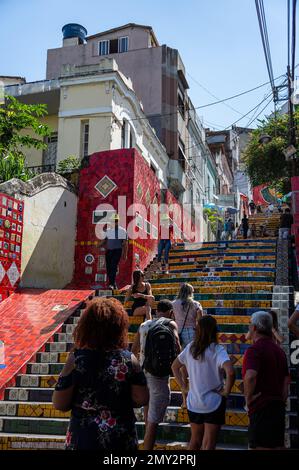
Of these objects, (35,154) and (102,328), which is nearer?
(102,328)

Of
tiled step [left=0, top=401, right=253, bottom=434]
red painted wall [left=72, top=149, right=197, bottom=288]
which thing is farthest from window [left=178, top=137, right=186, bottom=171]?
tiled step [left=0, top=401, right=253, bottom=434]

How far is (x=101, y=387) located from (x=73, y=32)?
2826 centimetres

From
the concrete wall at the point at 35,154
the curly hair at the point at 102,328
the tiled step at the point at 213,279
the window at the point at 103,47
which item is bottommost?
the curly hair at the point at 102,328

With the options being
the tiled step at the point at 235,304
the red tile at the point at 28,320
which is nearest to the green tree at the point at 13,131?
the red tile at the point at 28,320

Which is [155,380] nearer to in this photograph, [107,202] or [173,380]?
[173,380]

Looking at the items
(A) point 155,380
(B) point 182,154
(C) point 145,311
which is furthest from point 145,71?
(A) point 155,380

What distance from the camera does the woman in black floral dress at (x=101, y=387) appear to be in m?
2.99

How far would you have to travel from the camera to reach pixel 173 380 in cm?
705

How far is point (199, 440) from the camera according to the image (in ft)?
14.6

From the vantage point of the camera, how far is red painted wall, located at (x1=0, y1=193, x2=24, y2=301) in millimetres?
10766

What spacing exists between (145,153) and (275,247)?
924 centimetres

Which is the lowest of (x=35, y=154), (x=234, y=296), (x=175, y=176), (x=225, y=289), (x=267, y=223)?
(x=234, y=296)

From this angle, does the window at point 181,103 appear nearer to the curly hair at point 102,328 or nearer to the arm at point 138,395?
the curly hair at point 102,328

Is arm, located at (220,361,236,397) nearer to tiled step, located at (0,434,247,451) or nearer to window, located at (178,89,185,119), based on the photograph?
tiled step, located at (0,434,247,451)
